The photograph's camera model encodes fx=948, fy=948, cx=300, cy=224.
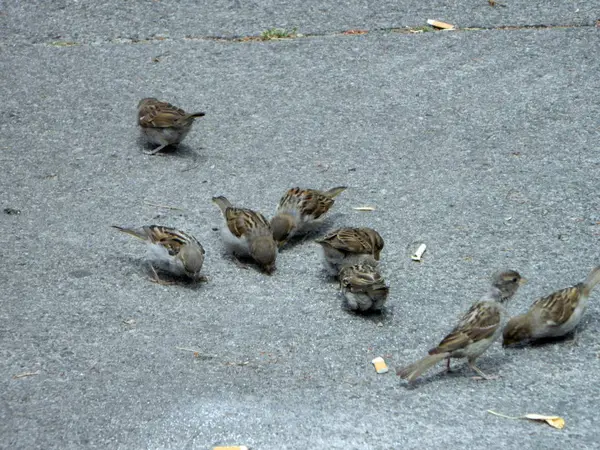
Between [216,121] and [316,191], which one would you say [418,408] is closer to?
[316,191]

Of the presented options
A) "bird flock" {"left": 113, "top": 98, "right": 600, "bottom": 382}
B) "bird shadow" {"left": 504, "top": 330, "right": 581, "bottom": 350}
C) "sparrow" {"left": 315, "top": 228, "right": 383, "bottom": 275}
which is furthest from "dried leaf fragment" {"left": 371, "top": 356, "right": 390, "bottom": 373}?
"sparrow" {"left": 315, "top": 228, "right": 383, "bottom": 275}

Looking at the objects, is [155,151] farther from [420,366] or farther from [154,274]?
[420,366]

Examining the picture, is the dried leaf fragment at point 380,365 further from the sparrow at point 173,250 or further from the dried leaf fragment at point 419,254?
the sparrow at point 173,250

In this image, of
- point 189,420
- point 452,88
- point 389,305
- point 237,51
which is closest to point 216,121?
point 237,51

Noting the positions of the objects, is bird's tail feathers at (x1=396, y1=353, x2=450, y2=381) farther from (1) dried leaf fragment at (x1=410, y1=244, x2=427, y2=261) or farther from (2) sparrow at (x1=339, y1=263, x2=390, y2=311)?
(1) dried leaf fragment at (x1=410, y1=244, x2=427, y2=261)

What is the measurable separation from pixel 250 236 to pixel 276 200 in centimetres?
111

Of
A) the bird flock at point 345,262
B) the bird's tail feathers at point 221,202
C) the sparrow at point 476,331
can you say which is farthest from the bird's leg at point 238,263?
the sparrow at point 476,331

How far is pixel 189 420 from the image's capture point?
20.8 feet

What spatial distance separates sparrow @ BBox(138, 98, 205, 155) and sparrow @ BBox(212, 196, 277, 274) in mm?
1674

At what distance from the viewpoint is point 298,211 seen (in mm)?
8648

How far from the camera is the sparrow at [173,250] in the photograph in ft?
26.0

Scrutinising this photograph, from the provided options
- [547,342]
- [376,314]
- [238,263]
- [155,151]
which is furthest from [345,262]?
[155,151]

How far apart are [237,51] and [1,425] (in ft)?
22.8

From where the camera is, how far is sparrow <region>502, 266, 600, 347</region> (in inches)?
281
